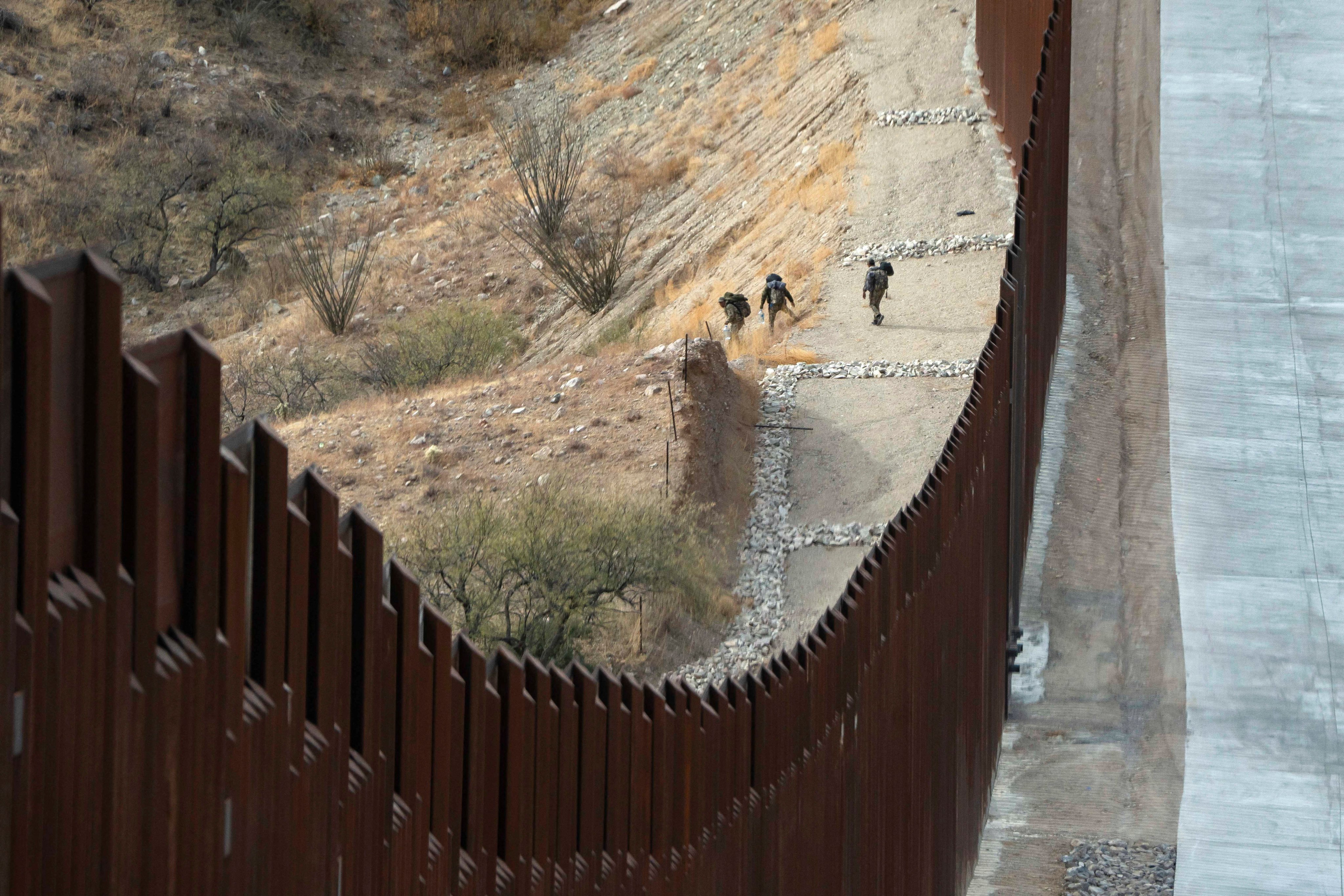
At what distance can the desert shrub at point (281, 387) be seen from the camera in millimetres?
21000

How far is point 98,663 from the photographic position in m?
1.83

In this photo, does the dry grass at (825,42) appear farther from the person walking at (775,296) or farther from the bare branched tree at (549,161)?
the person walking at (775,296)

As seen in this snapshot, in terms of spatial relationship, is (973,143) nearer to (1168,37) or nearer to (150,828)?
(1168,37)

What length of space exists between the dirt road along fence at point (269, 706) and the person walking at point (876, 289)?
13319mm

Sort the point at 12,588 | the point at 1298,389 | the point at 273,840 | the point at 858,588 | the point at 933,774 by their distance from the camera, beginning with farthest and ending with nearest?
the point at 1298,389, the point at 933,774, the point at 858,588, the point at 273,840, the point at 12,588

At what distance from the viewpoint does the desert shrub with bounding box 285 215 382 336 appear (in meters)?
26.2

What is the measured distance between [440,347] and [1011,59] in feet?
29.4

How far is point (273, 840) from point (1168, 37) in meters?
19.2

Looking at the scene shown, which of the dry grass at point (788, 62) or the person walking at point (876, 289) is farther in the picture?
the dry grass at point (788, 62)

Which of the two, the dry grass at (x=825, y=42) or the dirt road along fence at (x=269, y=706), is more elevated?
the dry grass at (x=825, y=42)

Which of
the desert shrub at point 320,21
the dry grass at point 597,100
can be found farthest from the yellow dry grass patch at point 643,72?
the desert shrub at point 320,21

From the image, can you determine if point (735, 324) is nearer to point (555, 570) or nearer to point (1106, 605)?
point (555, 570)

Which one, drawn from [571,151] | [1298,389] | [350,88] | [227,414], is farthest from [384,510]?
[350,88]

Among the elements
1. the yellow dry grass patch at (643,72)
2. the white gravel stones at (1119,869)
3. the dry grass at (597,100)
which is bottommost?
the white gravel stones at (1119,869)
